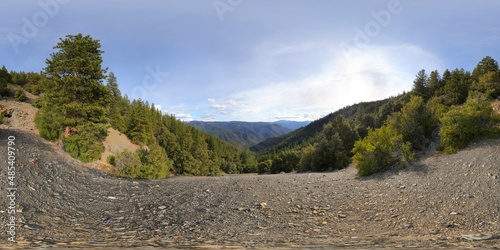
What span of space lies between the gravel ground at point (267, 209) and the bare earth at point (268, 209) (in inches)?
1.4

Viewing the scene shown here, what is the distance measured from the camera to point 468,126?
→ 16.8 m

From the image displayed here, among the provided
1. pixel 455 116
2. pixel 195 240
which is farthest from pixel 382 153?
pixel 195 240

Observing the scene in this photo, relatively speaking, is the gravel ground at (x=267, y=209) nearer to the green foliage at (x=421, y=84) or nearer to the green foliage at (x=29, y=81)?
the green foliage at (x=29, y=81)

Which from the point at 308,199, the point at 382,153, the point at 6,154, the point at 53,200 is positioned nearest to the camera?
the point at 53,200

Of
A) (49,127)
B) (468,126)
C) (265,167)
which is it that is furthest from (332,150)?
(265,167)

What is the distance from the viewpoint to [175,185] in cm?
1691

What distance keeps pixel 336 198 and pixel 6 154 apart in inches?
752

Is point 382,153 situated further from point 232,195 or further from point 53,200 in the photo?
point 53,200

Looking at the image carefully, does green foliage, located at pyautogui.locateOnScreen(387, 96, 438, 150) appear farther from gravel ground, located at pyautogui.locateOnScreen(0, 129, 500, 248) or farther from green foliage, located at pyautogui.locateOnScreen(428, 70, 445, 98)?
green foliage, located at pyautogui.locateOnScreen(428, 70, 445, 98)

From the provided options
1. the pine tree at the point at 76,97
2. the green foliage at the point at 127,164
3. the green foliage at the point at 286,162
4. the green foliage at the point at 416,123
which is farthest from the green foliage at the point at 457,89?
the pine tree at the point at 76,97

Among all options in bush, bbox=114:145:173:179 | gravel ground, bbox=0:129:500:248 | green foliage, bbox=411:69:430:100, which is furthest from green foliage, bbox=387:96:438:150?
green foliage, bbox=411:69:430:100

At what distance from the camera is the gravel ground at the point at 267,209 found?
7.64 meters

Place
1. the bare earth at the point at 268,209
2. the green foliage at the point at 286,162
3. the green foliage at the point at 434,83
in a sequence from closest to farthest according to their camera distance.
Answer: the bare earth at the point at 268,209, the green foliage at the point at 434,83, the green foliage at the point at 286,162

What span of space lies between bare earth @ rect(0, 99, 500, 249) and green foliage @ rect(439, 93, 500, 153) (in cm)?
72
